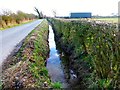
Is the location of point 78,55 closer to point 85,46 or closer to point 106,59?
point 85,46

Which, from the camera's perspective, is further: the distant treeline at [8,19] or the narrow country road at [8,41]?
the distant treeline at [8,19]

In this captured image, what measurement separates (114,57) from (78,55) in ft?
16.7

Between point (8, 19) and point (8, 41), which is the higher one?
point (8, 41)

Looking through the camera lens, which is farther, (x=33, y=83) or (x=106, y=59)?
(x=33, y=83)

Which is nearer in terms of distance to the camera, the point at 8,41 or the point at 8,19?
the point at 8,41

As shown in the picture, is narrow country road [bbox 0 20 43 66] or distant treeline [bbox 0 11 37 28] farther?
distant treeline [bbox 0 11 37 28]

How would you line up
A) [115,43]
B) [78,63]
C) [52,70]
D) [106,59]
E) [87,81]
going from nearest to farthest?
1. [115,43]
2. [106,59]
3. [87,81]
4. [78,63]
5. [52,70]

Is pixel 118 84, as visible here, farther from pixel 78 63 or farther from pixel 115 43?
pixel 78 63

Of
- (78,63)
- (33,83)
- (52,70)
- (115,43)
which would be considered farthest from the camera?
(52,70)

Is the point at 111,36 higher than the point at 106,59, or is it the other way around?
the point at 111,36

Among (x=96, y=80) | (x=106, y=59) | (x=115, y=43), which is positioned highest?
(x=115, y=43)

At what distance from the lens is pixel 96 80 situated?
7258mm

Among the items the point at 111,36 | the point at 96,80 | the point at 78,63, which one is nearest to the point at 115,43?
the point at 111,36

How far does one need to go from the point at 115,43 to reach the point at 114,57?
394 millimetres
